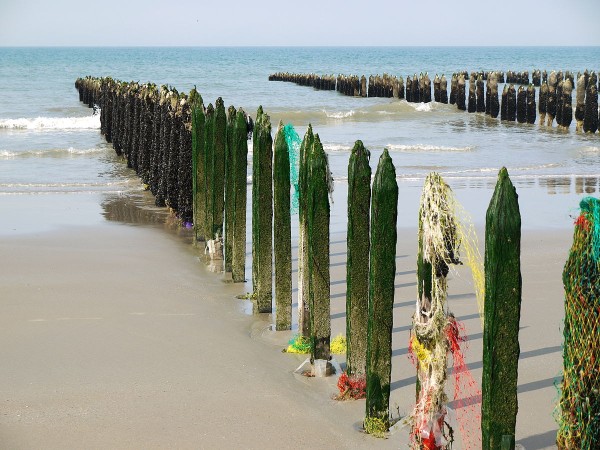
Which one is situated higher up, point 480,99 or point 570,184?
point 480,99

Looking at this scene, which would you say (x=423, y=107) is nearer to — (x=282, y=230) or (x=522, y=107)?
(x=522, y=107)

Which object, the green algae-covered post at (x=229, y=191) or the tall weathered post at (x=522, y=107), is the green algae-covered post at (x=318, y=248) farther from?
the tall weathered post at (x=522, y=107)

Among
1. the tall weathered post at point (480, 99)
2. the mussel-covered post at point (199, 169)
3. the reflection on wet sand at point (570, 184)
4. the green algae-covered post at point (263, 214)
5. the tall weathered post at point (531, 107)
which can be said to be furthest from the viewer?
the tall weathered post at point (480, 99)

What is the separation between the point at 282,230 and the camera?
24.1 feet

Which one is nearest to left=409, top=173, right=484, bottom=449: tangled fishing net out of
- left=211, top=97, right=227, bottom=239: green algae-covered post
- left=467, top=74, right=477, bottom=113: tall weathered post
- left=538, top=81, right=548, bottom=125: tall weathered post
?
left=211, top=97, right=227, bottom=239: green algae-covered post

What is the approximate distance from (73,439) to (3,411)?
27.8 inches

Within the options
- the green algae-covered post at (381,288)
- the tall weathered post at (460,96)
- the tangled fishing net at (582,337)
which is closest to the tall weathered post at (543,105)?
the tall weathered post at (460,96)

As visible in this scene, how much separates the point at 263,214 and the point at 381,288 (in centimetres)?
268

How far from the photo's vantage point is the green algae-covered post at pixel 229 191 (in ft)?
29.5

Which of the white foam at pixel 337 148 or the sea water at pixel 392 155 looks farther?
the white foam at pixel 337 148

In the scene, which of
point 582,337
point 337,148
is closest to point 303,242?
point 582,337

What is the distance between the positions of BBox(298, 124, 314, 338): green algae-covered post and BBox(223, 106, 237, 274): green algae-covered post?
7.10ft

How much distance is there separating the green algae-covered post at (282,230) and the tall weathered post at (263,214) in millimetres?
290

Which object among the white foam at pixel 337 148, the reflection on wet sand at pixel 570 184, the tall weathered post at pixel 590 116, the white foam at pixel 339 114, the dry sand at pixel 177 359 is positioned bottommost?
the white foam at pixel 337 148
